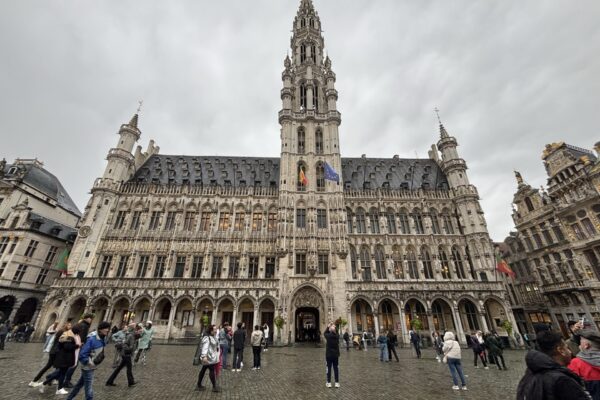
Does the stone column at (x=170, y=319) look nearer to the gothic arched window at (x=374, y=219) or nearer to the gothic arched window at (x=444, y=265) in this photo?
the gothic arched window at (x=374, y=219)

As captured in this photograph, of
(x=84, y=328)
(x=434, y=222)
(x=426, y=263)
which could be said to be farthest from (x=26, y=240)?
(x=434, y=222)

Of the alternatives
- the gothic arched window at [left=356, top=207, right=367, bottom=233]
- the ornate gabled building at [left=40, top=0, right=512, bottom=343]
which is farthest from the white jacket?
the gothic arched window at [left=356, top=207, right=367, bottom=233]

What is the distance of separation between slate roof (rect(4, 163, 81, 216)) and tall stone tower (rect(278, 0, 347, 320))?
33.3 meters

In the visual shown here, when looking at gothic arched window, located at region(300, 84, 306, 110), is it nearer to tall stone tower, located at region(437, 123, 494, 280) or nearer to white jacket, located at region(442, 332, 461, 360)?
tall stone tower, located at region(437, 123, 494, 280)

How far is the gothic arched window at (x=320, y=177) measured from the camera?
108ft

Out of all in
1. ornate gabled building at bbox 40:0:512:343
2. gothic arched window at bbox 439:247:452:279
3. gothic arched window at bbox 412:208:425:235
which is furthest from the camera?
gothic arched window at bbox 412:208:425:235

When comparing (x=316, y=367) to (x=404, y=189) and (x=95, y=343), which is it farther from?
(x=404, y=189)

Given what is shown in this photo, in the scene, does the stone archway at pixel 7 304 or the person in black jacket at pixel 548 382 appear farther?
the stone archway at pixel 7 304

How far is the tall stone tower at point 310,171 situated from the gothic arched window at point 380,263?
14.2 feet

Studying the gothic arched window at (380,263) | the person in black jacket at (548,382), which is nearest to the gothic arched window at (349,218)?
the gothic arched window at (380,263)

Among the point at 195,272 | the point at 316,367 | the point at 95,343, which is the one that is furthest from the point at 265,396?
the point at 195,272

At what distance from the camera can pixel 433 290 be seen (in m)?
27.4

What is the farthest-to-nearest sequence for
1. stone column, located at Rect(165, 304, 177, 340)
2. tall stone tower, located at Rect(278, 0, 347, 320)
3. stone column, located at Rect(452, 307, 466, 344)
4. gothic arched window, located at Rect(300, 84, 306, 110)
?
gothic arched window, located at Rect(300, 84, 306, 110), tall stone tower, located at Rect(278, 0, 347, 320), stone column, located at Rect(452, 307, 466, 344), stone column, located at Rect(165, 304, 177, 340)

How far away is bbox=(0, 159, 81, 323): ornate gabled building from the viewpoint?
28594 millimetres
